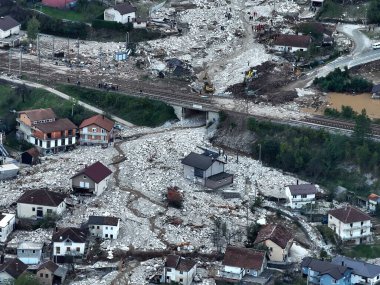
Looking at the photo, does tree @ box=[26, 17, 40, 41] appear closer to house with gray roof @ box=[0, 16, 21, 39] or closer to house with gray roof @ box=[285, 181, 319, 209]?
house with gray roof @ box=[0, 16, 21, 39]

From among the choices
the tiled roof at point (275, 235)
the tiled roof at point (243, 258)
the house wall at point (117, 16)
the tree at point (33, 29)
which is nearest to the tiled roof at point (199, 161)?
the tiled roof at point (275, 235)

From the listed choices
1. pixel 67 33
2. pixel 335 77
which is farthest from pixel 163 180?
pixel 67 33

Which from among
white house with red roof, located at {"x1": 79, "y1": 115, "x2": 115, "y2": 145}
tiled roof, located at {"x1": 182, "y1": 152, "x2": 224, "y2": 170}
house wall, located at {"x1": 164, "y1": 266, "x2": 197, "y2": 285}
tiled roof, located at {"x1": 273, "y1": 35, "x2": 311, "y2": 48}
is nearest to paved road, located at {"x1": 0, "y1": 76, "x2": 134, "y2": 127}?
white house with red roof, located at {"x1": 79, "y1": 115, "x2": 115, "y2": 145}

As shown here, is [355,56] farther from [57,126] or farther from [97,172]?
[97,172]

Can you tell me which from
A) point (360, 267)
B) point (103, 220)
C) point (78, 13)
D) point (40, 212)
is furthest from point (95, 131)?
point (360, 267)

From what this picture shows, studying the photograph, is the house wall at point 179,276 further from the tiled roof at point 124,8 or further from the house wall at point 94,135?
the tiled roof at point 124,8

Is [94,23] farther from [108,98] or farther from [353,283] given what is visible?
[353,283]
